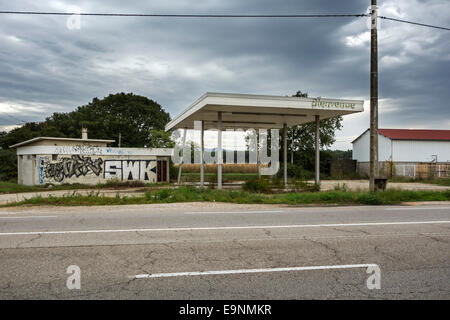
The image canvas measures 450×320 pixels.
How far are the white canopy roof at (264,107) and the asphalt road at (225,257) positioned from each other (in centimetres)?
872

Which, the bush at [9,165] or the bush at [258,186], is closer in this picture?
the bush at [258,186]

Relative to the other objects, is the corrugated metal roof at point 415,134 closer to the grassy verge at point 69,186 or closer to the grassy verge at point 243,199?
the grassy verge at point 243,199

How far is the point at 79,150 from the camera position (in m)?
27.4

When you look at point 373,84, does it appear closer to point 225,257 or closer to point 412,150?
point 225,257

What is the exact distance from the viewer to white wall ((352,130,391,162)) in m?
45.9

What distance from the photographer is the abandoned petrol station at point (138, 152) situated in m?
20.2

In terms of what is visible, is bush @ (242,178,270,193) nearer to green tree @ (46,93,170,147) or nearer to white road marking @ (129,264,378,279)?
white road marking @ (129,264,378,279)

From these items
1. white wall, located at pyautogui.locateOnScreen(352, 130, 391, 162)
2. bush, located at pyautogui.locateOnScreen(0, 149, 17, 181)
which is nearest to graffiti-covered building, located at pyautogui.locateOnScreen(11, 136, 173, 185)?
bush, located at pyautogui.locateOnScreen(0, 149, 17, 181)

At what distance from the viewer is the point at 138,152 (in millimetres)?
28734

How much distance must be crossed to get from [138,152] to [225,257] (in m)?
23.7

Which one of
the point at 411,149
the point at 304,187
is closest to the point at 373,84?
the point at 304,187

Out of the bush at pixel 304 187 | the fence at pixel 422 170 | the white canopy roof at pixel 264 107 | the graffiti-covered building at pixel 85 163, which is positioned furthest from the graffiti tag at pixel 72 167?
the fence at pixel 422 170
